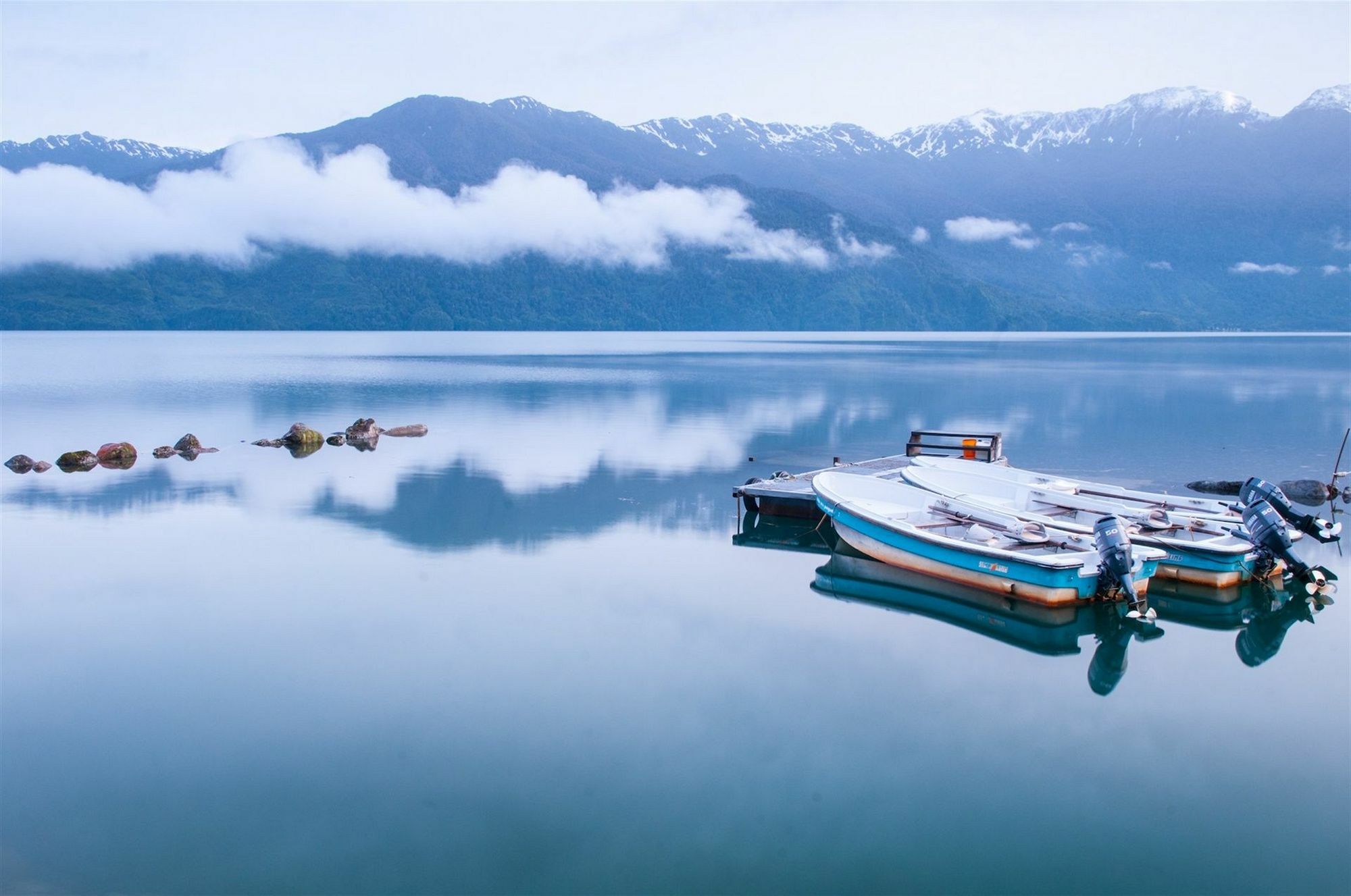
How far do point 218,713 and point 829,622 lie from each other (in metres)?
9.31

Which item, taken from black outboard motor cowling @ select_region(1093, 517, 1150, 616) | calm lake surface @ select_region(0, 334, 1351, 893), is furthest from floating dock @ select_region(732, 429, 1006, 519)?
black outboard motor cowling @ select_region(1093, 517, 1150, 616)

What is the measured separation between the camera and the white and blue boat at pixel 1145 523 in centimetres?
1877

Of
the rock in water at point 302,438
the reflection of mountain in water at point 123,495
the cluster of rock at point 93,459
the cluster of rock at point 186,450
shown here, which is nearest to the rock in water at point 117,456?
the cluster of rock at point 93,459

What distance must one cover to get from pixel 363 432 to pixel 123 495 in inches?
494

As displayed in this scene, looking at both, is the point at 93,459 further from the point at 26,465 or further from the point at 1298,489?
the point at 1298,489

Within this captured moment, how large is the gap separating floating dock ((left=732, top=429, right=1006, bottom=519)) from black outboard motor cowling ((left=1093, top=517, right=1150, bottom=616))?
8.17 m

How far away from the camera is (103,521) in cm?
2472

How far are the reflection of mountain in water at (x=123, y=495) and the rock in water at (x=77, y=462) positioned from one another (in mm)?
1382

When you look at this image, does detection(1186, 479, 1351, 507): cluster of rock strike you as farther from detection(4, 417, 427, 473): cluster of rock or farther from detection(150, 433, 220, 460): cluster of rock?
detection(150, 433, 220, 460): cluster of rock

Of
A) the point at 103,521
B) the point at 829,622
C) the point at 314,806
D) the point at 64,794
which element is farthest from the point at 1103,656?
the point at 103,521

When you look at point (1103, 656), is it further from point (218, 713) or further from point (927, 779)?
point (218, 713)

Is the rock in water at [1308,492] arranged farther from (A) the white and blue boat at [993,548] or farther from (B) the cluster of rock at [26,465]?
(B) the cluster of rock at [26,465]

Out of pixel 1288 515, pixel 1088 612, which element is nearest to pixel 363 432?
pixel 1088 612

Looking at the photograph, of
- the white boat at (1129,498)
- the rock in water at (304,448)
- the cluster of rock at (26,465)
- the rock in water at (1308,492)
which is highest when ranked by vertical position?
the white boat at (1129,498)
